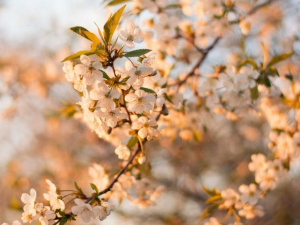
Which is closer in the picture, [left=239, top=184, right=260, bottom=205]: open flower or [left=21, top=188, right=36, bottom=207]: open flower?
[left=21, top=188, right=36, bottom=207]: open flower

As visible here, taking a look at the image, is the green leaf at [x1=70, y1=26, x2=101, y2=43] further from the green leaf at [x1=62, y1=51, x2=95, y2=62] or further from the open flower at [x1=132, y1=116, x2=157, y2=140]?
the open flower at [x1=132, y1=116, x2=157, y2=140]

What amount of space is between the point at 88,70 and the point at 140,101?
0.21m

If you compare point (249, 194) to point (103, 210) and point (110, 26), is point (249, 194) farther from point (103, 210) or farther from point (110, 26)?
point (110, 26)

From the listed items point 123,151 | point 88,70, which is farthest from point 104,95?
point 123,151

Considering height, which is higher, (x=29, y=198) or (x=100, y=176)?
(x=100, y=176)

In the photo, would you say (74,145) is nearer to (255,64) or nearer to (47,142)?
(47,142)

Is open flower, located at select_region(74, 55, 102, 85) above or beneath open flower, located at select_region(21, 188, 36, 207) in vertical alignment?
above

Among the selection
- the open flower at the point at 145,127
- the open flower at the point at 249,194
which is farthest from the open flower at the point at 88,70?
the open flower at the point at 249,194

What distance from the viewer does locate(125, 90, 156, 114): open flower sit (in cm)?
137

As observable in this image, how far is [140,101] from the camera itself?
138 cm

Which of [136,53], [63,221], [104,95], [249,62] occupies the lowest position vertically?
[63,221]

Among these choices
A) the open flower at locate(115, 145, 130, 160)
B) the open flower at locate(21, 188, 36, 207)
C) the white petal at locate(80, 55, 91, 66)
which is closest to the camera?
the white petal at locate(80, 55, 91, 66)

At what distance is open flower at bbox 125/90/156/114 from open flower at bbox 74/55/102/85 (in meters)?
0.13

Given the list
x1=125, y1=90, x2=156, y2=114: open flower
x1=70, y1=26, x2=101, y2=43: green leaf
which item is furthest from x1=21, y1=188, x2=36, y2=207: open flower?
x1=70, y1=26, x2=101, y2=43: green leaf
